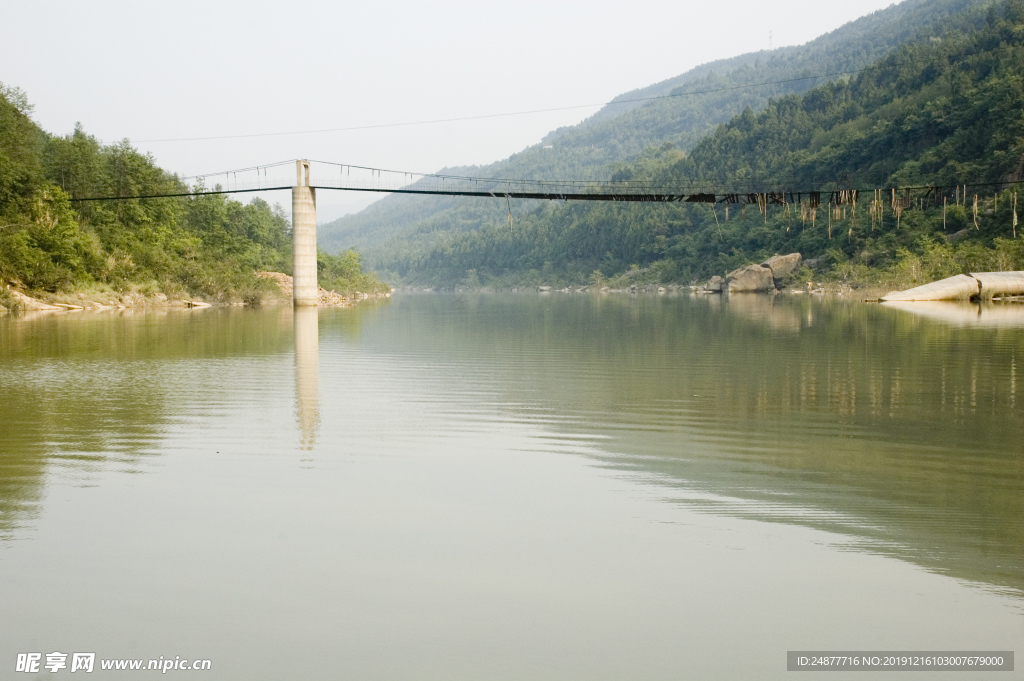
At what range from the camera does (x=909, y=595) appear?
16.3 ft

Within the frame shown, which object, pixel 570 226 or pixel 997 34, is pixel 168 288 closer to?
pixel 997 34

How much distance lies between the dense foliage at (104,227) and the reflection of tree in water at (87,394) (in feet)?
63.5

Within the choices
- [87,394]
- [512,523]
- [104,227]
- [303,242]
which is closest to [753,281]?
[303,242]

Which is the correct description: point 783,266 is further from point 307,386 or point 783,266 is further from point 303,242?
point 307,386

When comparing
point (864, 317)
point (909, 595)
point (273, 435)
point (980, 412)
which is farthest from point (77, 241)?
point (909, 595)

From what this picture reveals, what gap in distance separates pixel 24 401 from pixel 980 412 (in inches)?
491

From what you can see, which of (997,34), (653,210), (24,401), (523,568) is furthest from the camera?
(653,210)

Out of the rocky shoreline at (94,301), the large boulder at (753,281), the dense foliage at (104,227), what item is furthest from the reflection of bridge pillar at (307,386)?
the large boulder at (753,281)

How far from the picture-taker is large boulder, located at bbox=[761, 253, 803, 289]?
7938 cm

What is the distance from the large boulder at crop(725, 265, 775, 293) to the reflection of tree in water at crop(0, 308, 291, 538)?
58.3m

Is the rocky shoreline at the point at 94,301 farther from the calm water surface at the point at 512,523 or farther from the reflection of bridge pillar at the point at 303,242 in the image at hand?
the calm water surface at the point at 512,523

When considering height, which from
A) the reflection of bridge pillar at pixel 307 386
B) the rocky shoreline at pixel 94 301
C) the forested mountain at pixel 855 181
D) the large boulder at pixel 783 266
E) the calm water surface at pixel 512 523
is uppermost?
the forested mountain at pixel 855 181

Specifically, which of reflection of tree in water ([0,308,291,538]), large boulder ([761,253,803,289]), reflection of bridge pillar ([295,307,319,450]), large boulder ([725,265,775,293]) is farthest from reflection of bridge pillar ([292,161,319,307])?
large boulder ([761,253,803,289])

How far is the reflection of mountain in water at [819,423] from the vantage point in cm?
640
